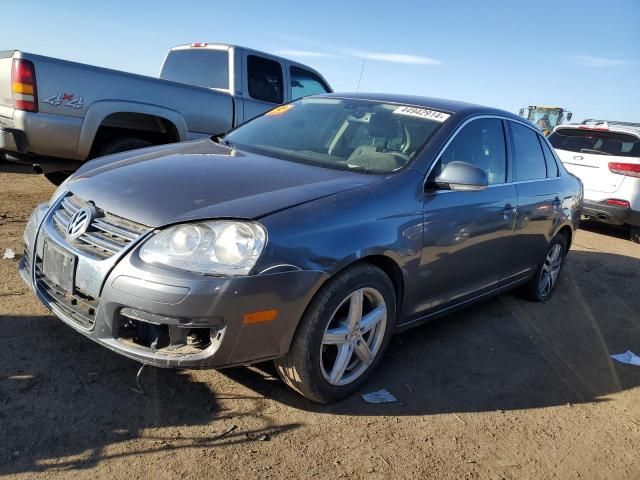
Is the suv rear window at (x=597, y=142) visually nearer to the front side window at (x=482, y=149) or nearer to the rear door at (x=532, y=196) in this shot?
the rear door at (x=532, y=196)

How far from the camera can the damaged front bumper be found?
94.2 inches

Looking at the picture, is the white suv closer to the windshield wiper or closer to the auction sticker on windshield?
the windshield wiper

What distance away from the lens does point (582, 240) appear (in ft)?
28.3

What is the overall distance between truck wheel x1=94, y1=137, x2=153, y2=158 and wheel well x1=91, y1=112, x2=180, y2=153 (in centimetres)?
9

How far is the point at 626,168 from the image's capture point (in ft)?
27.6

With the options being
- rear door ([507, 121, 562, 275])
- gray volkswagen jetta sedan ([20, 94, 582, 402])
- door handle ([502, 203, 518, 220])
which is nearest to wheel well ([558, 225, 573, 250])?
rear door ([507, 121, 562, 275])

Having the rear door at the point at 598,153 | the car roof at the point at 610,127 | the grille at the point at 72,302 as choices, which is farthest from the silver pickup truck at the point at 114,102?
the car roof at the point at 610,127

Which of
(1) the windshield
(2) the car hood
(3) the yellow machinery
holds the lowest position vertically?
(3) the yellow machinery

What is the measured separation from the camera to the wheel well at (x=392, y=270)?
9.87ft

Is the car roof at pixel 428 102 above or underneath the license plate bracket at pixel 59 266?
above

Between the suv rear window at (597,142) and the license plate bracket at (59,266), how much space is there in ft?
27.6

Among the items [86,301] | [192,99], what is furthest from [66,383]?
[192,99]

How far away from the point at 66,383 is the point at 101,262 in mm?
737

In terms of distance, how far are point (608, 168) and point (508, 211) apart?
5509 millimetres
